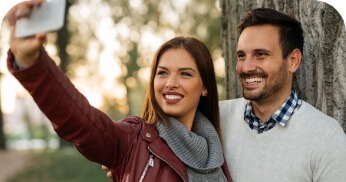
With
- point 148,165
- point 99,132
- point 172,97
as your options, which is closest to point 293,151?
point 172,97

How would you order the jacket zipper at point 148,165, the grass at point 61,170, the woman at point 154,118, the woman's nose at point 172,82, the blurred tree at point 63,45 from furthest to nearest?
the blurred tree at point 63,45
the grass at point 61,170
the woman's nose at point 172,82
the jacket zipper at point 148,165
the woman at point 154,118

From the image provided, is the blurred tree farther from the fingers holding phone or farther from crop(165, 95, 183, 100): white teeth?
the fingers holding phone

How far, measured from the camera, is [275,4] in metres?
3.85

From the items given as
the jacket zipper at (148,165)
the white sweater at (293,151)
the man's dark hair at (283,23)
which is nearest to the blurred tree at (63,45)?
the man's dark hair at (283,23)

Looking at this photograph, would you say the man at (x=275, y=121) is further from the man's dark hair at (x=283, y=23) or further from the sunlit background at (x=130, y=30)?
the sunlit background at (x=130, y=30)

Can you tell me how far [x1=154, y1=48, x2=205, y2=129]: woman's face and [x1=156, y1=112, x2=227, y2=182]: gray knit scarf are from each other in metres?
0.08

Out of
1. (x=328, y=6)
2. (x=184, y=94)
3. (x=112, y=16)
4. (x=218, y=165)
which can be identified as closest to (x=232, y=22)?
(x=328, y=6)

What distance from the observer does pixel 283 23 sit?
3.53 m

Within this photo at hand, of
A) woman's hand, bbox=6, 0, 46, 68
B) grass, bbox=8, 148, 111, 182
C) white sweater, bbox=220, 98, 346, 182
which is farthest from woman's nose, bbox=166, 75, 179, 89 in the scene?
grass, bbox=8, 148, 111, 182

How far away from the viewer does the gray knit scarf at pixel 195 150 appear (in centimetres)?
304

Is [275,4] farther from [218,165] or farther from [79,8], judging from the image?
[79,8]

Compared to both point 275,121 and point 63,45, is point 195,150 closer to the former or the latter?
point 275,121

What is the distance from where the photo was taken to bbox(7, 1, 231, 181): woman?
223 centimetres

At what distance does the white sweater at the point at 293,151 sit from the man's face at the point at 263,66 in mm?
180
